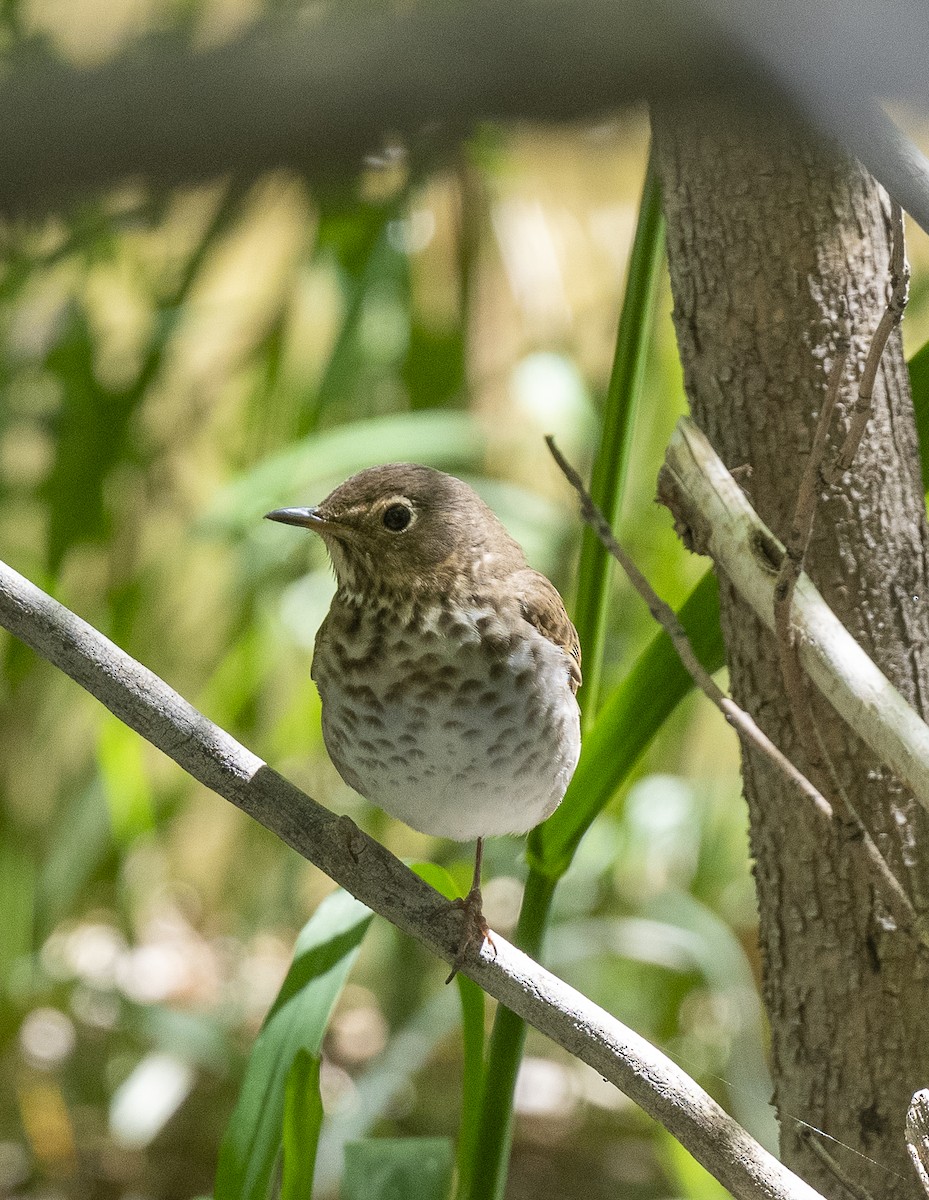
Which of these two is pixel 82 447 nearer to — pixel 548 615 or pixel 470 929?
pixel 548 615

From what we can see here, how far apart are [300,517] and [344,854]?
0.99 feet

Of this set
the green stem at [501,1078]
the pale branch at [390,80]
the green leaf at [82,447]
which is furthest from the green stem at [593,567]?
the green leaf at [82,447]

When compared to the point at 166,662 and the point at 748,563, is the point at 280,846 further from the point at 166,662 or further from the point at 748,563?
the point at 748,563

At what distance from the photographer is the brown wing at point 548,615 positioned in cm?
120

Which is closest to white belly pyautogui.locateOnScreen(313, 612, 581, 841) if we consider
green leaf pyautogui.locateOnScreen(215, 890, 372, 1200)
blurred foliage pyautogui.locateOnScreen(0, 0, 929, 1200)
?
green leaf pyautogui.locateOnScreen(215, 890, 372, 1200)

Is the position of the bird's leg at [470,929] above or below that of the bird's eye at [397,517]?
below

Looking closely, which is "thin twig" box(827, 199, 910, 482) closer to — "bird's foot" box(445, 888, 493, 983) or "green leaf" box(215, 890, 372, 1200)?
"bird's foot" box(445, 888, 493, 983)

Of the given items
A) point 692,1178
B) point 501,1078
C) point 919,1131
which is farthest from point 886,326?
point 692,1178

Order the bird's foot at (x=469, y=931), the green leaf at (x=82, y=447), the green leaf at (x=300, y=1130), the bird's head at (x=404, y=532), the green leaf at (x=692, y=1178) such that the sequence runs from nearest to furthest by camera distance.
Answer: the bird's foot at (x=469, y=931)
the bird's head at (x=404, y=532)
the green leaf at (x=300, y=1130)
the green leaf at (x=692, y=1178)
the green leaf at (x=82, y=447)

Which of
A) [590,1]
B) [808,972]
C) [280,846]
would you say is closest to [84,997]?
[280,846]

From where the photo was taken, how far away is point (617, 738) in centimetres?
120

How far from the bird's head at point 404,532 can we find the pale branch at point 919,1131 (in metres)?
0.61

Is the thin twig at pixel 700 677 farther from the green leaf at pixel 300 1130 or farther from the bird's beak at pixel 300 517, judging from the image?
the green leaf at pixel 300 1130

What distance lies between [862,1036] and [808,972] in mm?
78
